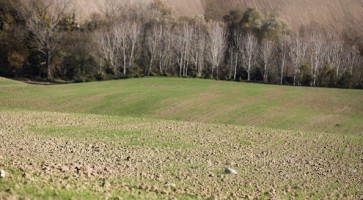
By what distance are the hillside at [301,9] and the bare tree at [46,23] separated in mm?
30765

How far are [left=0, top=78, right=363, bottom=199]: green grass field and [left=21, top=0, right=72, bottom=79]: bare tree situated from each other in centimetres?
4204

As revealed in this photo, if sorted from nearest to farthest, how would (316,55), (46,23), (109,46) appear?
1. (316,55)
2. (109,46)
3. (46,23)

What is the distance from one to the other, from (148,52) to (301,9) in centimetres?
7416

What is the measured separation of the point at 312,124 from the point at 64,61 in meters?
55.2

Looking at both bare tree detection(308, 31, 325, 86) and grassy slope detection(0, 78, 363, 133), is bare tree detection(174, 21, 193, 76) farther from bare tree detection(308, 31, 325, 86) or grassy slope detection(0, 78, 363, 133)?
grassy slope detection(0, 78, 363, 133)

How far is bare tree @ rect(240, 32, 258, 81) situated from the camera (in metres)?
70.1

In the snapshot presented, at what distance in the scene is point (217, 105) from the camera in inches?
1289

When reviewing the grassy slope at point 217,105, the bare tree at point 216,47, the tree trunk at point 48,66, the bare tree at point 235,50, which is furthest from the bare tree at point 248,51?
the tree trunk at point 48,66

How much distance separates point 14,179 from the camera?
26.9 feet

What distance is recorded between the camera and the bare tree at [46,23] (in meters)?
69.5

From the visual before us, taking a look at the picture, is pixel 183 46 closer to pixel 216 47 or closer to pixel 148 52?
pixel 216 47

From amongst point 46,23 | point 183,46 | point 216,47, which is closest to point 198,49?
point 183,46

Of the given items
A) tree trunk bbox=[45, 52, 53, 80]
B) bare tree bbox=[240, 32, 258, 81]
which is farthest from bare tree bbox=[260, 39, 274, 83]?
tree trunk bbox=[45, 52, 53, 80]

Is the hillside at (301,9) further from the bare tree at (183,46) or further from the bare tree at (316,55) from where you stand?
the bare tree at (316,55)
